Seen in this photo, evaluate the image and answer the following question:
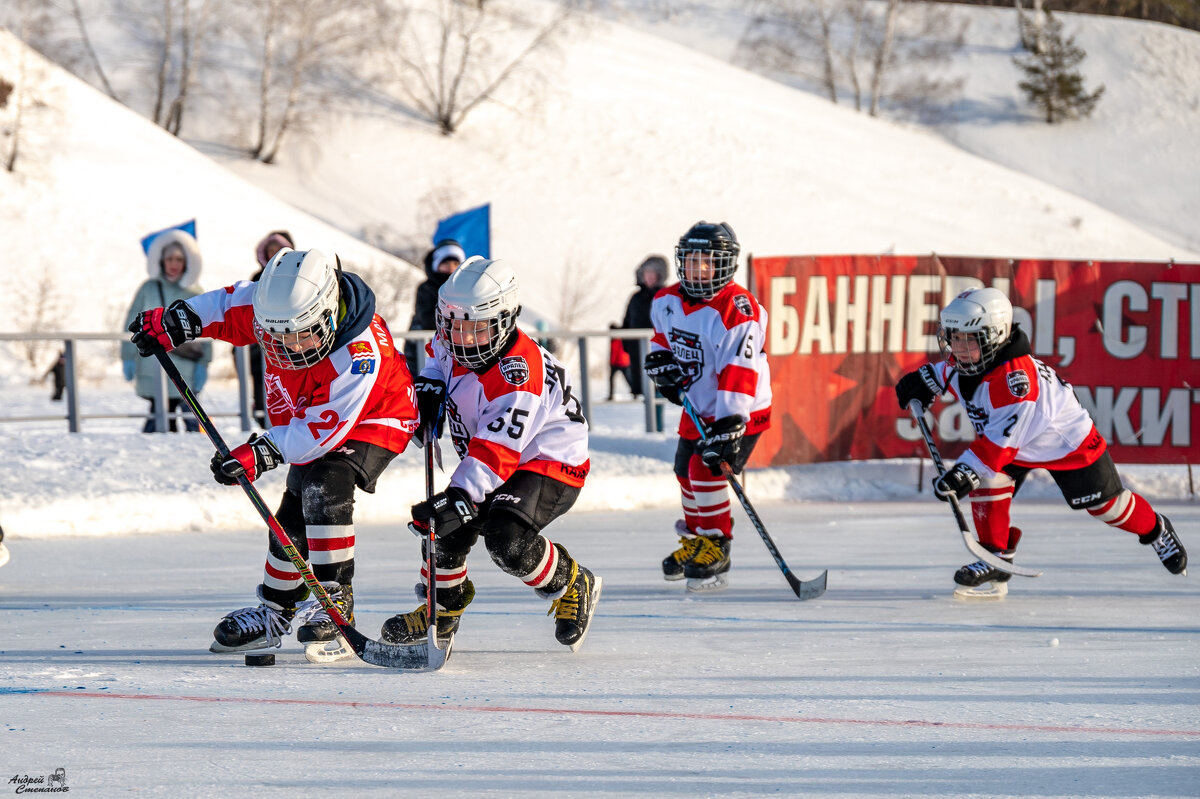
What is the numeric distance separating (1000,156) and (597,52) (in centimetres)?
1389

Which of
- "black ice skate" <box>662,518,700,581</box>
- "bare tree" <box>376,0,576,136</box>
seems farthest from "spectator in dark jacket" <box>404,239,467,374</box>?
"bare tree" <box>376,0,576,136</box>

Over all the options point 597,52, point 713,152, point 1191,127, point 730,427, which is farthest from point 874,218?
point 730,427

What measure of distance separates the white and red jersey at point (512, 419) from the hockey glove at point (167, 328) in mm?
770

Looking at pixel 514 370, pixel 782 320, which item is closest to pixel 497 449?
pixel 514 370

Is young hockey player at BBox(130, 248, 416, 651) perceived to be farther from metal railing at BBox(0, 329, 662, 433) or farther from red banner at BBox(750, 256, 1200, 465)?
red banner at BBox(750, 256, 1200, 465)

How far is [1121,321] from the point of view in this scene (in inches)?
346

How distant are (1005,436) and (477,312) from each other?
96.1 inches

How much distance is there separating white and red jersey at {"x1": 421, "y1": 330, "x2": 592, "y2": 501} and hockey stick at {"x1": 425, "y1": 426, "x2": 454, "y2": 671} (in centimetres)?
11

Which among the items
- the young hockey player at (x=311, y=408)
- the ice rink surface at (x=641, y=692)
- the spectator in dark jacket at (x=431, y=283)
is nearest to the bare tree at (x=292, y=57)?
the spectator in dark jacket at (x=431, y=283)

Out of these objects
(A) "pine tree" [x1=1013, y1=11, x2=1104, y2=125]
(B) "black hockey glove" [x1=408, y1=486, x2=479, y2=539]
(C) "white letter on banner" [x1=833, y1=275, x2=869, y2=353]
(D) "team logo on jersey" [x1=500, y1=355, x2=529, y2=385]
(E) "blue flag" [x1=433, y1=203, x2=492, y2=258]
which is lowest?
(B) "black hockey glove" [x1=408, y1=486, x2=479, y2=539]

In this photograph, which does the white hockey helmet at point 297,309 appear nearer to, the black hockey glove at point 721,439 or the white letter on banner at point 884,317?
the black hockey glove at point 721,439

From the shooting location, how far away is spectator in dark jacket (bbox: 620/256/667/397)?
9469 mm

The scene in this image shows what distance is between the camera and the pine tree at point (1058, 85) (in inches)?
1709

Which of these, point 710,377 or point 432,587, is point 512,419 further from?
point 710,377
